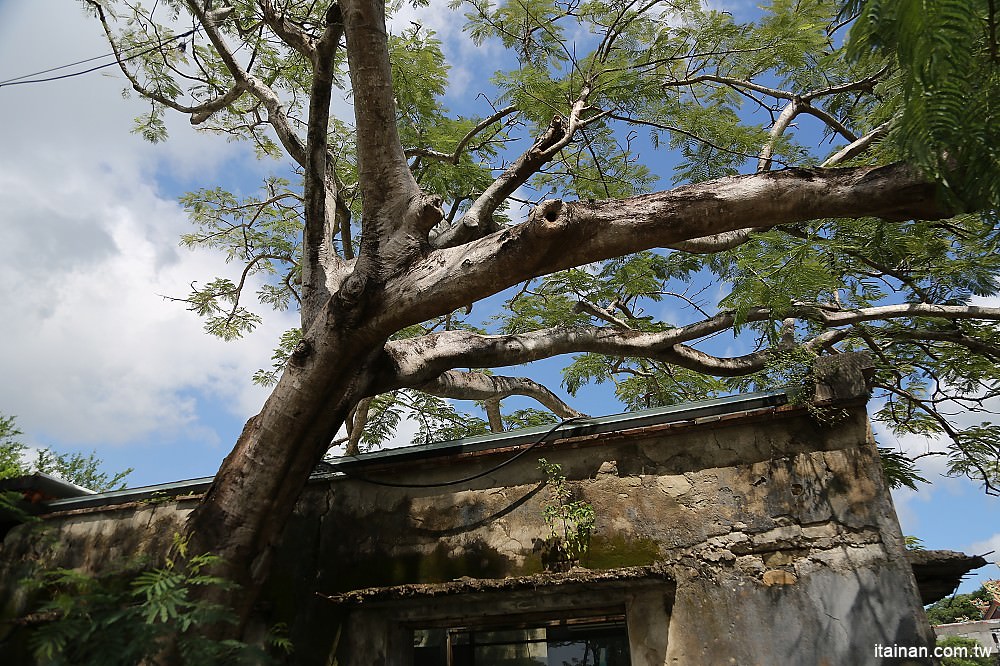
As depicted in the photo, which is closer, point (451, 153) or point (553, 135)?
point (553, 135)

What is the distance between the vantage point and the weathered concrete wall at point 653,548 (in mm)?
3824

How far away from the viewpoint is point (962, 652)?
11.9 feet

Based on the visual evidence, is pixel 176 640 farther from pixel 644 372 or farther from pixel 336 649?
pixel 644 372

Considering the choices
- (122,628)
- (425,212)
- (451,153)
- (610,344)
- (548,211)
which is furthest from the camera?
(451,153)

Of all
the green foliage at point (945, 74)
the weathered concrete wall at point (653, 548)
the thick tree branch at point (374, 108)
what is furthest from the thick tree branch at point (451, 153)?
the green foliage at point (945, 74)

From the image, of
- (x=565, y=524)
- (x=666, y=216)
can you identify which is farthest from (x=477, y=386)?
(x=666, y=216)

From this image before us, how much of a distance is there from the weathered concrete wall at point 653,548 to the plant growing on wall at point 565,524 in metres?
0.06

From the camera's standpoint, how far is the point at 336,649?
4582mm

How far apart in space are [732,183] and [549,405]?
4089 millimetres

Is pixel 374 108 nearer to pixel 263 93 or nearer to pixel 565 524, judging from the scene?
pixel 263 93

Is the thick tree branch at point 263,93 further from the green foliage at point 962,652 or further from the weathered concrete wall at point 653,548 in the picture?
the green foliage at point 962,652

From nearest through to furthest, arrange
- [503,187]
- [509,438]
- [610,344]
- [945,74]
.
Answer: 1. [945,74]
2. [503,187]
3. [509,438]
4. [610,344]

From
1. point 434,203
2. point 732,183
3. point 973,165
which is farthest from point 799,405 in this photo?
point 434,203

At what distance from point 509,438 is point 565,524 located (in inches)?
28.6
